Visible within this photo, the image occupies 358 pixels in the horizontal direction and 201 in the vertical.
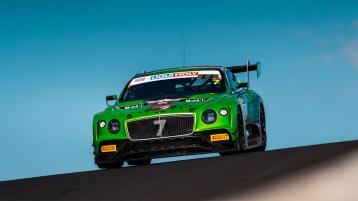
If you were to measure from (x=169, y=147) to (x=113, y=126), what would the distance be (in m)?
0.93

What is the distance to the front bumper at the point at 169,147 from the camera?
11000mm

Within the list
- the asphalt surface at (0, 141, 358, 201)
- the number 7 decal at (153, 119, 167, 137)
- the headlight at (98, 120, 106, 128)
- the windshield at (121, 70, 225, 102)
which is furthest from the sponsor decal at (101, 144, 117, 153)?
the asphalt surface at (0, 141, 358, 201)

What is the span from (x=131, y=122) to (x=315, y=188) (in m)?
6.17

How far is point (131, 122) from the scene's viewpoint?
1127cm

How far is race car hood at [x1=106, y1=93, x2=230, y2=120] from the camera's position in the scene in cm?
1122

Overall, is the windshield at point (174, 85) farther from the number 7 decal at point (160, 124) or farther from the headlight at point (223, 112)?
the headlight at point (223, 112)

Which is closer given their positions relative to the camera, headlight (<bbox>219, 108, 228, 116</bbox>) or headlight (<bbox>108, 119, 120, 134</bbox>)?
headlight (<bbox>219, 108, 228, 116</bbox>)

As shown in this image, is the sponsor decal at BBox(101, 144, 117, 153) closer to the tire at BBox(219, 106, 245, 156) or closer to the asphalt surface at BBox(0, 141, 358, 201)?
the tire at BBox(219, 106, 245, 156)

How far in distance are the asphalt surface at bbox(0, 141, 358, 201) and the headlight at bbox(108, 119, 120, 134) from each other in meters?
2.32

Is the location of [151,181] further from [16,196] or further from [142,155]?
[142,155]

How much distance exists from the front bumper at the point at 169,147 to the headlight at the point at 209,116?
18 cm

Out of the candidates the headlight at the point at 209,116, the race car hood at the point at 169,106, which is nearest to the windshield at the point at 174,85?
the race car hood at the point at 169,106

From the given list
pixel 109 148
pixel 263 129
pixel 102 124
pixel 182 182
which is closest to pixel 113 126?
pixel 102 124

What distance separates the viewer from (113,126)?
11.4 m
